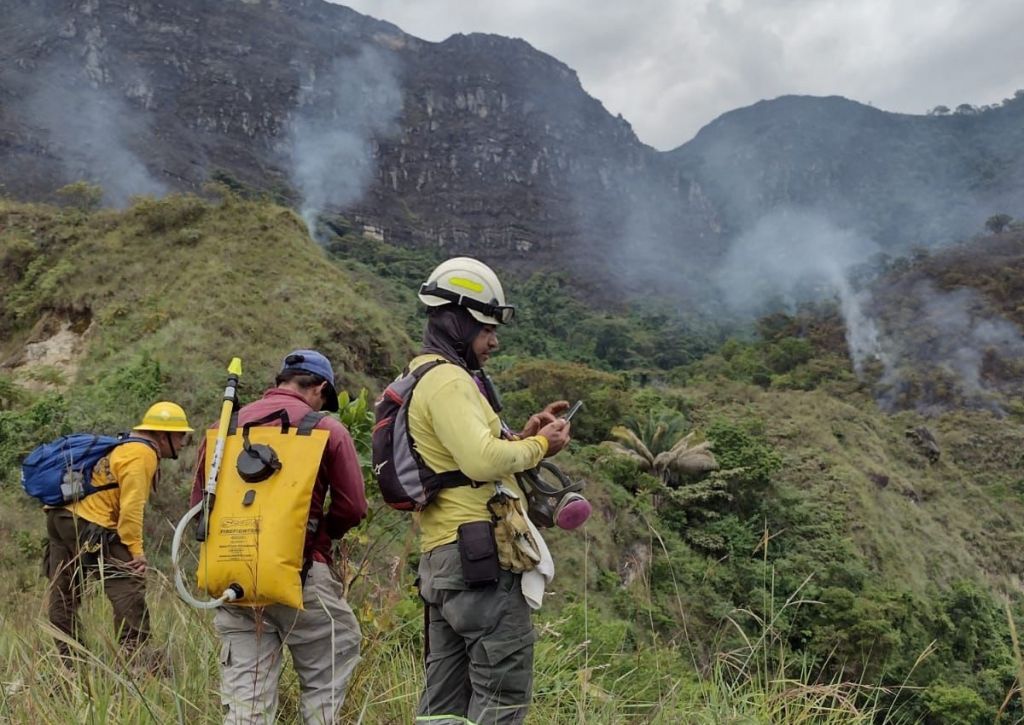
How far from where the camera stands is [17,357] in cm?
1073

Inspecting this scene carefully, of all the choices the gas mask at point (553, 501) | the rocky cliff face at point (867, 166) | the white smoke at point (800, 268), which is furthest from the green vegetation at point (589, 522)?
the rocky cliff face at point (867, 166)

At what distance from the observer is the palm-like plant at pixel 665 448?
13.9 meters

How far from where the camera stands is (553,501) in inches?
81.7

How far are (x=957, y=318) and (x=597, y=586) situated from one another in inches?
1541

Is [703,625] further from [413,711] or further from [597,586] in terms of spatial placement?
[413,711]

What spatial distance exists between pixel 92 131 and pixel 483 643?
6531cm

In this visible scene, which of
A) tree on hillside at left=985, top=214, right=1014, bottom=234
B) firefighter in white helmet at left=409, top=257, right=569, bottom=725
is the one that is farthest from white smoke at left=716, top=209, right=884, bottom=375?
firefighter in white helmet at left=409, top=257, right=569, bottom=725

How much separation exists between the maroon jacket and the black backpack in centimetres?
13

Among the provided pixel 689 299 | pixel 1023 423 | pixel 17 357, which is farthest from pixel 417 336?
pixel 689 299

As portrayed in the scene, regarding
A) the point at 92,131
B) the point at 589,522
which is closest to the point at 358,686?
the point at 589,522

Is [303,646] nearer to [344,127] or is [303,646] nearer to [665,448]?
[665,448]

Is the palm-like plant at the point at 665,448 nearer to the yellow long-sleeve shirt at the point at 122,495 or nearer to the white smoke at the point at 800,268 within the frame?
the yellow long-sleeve shirt at the point at 122,495

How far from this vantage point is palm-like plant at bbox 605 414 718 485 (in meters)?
13.9

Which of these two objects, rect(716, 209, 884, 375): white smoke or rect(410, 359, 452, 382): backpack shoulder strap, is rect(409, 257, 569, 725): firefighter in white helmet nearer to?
rect(410, 359, 452, 382): backpack shoulder strap
